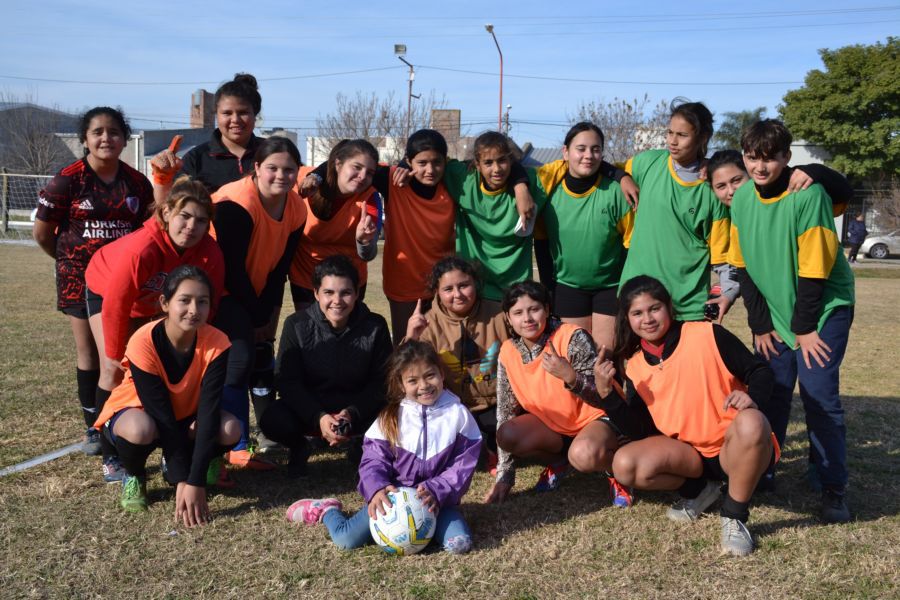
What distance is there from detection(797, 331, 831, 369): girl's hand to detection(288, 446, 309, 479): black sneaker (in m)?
2.76

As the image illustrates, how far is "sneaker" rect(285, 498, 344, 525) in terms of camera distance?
382cm

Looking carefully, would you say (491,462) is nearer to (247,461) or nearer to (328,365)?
(328,365)

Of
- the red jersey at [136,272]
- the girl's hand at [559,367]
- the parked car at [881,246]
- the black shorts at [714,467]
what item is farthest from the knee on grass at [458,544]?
the parked car at [881,246]

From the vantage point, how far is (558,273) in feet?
16.5

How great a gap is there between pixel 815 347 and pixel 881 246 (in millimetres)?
31878

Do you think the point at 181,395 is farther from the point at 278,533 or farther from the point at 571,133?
the point at 571,133

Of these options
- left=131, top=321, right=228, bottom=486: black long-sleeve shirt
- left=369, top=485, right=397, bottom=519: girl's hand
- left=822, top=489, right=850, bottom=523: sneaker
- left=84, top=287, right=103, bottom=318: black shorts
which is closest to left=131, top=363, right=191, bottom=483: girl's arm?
left=131, top=321, right=228, bottom=486: black long-sleeve shirt

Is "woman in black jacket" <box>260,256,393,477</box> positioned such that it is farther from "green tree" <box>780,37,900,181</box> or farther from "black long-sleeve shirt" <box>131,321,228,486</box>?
"green tree" <box>780,37,900,181</box>

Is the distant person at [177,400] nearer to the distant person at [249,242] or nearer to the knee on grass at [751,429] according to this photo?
the distant person at [249,242]

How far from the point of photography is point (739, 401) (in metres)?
3.61

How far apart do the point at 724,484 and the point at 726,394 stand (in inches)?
28.6

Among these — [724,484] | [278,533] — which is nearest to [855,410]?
[724,484]

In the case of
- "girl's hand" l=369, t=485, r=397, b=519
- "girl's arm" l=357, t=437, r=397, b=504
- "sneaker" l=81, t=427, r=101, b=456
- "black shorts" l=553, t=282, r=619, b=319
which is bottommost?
"sneaker" l=81, t=427, r=101, b=456

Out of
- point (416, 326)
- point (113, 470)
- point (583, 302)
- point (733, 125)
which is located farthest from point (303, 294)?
point (733, 125)
